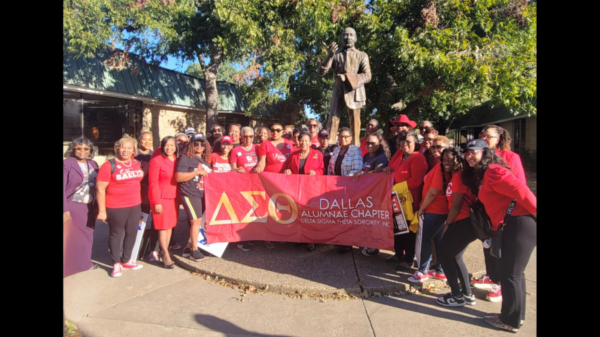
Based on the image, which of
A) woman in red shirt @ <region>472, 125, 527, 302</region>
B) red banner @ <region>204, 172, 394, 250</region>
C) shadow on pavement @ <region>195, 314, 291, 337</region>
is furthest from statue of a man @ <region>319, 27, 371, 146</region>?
shadow on pavement @ <region>195, 314, 291, 337</region>

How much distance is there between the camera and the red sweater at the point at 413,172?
15.6 ft

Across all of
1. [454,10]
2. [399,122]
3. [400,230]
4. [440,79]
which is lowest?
[400,230]

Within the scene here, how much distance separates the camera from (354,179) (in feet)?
16.9

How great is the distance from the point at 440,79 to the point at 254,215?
372 inches

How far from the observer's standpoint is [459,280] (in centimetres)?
418

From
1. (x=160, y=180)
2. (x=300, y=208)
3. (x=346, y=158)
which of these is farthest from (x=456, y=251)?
(x=160, y=180)

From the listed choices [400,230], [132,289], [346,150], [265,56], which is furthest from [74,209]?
[265,56]

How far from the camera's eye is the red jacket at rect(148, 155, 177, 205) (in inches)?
195

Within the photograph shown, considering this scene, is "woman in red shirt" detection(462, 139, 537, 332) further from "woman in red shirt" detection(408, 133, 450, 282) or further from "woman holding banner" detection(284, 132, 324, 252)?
"woman holding banner" detection(284, 132, 324, 252)

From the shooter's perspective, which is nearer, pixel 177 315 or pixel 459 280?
pixel 177 315

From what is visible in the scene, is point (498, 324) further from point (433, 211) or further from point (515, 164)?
point (515, 164)

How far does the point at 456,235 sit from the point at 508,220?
0.63m

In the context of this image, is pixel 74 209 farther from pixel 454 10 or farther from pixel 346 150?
pixel 454 10

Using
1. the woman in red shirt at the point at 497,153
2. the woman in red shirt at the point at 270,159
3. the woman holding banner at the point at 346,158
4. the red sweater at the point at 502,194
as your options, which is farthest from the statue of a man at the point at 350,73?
the red sweater at the point at 502,194
